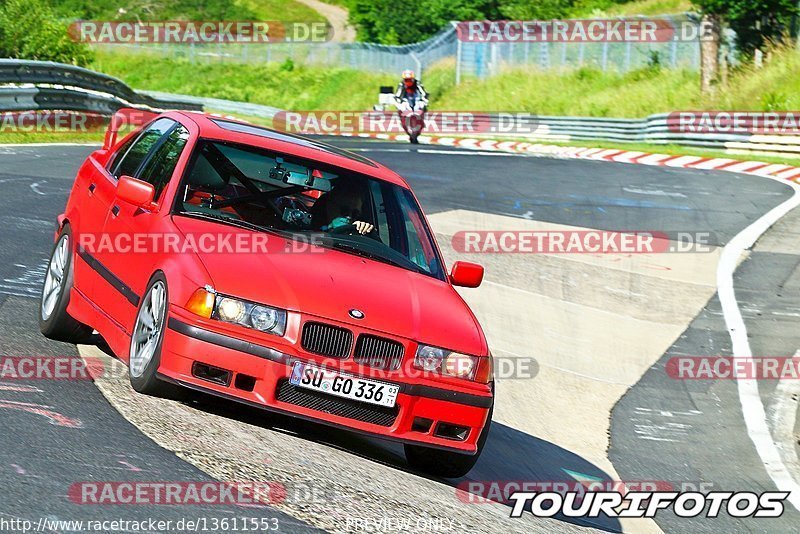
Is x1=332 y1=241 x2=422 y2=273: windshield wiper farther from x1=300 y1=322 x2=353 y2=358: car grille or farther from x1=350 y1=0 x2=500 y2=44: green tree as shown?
x1=350 y1=0 x2=500 y2=44: green tree

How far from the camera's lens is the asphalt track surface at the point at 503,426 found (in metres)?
5.14

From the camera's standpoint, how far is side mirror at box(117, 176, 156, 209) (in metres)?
6.76

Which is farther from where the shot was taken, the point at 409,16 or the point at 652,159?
the point at 409,16

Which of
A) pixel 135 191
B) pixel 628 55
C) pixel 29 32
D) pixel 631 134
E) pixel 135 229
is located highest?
pixel 628 55

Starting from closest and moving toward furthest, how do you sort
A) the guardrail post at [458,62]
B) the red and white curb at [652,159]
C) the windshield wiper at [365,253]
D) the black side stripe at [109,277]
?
1. the black side stripe at [109,277]
2. the windshield wiper at [365,253]
3. the red and white curb at [652,159]
4. the guardrail post at [458,62]

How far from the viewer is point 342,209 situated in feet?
24.1

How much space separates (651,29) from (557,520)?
4058cm

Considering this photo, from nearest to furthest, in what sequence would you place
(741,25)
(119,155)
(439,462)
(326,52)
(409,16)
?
(439,462)
(119,155)
(741,25)
(326,52)
(409,16)

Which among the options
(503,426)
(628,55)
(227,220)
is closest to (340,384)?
(227,220)

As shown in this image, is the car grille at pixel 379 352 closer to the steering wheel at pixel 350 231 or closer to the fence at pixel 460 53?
the steering wheel at pixel 350 231

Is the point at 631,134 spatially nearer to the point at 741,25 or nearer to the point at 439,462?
the point at 741,25

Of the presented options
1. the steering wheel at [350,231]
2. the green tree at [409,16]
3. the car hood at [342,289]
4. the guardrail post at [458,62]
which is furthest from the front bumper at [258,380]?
the green tree at [409,16]

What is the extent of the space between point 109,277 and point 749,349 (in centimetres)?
637

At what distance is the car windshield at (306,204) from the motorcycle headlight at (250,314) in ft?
3.27
